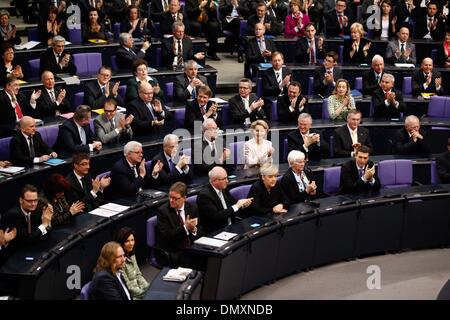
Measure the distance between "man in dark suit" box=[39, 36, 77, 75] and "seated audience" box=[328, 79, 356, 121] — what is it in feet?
10.9

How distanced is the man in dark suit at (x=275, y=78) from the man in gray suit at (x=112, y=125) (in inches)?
95.5

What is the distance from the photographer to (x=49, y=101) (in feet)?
34.5

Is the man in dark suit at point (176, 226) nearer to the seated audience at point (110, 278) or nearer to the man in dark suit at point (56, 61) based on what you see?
the seated audience at point (110, 278)

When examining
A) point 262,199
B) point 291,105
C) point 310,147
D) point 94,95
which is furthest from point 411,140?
point 94,95

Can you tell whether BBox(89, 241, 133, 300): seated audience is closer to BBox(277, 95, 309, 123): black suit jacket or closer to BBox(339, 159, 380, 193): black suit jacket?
BBox(339, 159, 380, 193): black suit jacket

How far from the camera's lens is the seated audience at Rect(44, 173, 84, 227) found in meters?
8.16

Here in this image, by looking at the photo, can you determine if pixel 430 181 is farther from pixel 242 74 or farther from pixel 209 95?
pixel 242 74

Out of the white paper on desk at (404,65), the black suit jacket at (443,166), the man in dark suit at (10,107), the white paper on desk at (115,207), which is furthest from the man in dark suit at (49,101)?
the white paper on desk at (404,65)

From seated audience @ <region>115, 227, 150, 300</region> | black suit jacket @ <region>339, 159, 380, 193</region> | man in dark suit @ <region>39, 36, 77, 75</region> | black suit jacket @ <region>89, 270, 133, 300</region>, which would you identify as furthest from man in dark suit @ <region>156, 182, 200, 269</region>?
man in dark suit @ <region>39, 36, 77, 75</region>

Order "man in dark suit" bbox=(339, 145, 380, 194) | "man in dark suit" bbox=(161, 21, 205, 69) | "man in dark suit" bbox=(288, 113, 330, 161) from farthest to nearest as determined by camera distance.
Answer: "man in dark suit" bbox=(161, 21, 205, 69)
"man in dark suit" bbox=(288, 113, 330, 161)
"man in dark suit" bbox=(339, 145, 380, 194)

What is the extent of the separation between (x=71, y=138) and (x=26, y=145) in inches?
22.9

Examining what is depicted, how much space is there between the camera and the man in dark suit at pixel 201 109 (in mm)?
10578

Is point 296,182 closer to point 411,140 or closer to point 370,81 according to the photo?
point 411,140

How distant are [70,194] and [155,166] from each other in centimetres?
100
